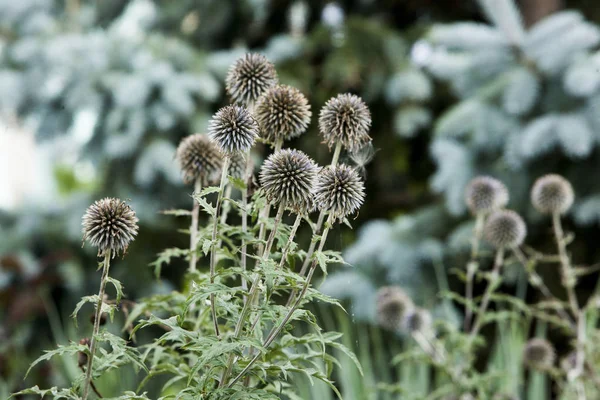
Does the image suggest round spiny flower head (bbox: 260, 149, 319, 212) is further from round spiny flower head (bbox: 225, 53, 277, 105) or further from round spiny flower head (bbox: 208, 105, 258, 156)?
round spiny flower head (bbox: 225, 53, 277, 105)

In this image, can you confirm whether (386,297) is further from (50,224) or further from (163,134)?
(50,224)

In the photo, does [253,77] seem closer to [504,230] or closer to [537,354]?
[504,230]

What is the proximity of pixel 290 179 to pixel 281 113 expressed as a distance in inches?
6.9

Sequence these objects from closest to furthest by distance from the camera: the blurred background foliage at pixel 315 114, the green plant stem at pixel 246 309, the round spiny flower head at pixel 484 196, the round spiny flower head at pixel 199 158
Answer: the green plant stem at pixel 246 309, the round spiny flower head at pixel 199 158, the round spiny flower head at pixel 484 196, the blurred background foliage at pixel 315 114

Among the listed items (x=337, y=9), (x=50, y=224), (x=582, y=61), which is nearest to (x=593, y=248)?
(x=582, y=61)

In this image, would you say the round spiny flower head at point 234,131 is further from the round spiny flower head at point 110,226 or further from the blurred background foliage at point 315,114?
the blurred background foliage at point 315,114

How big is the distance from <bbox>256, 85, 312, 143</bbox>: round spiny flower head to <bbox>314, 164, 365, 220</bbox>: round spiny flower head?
0.14 metres

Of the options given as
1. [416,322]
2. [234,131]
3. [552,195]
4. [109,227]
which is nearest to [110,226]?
[109,227]

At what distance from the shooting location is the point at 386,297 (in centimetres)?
198

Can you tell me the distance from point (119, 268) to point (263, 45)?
1695 millimetres

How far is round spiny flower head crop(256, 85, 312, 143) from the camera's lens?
1.11 meters

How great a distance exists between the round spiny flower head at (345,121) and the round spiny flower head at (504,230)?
0.91 metres

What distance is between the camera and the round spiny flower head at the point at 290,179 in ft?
3.20

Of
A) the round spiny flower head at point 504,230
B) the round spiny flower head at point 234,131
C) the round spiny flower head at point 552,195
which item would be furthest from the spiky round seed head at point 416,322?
the round spiny flower head at point 234,131
